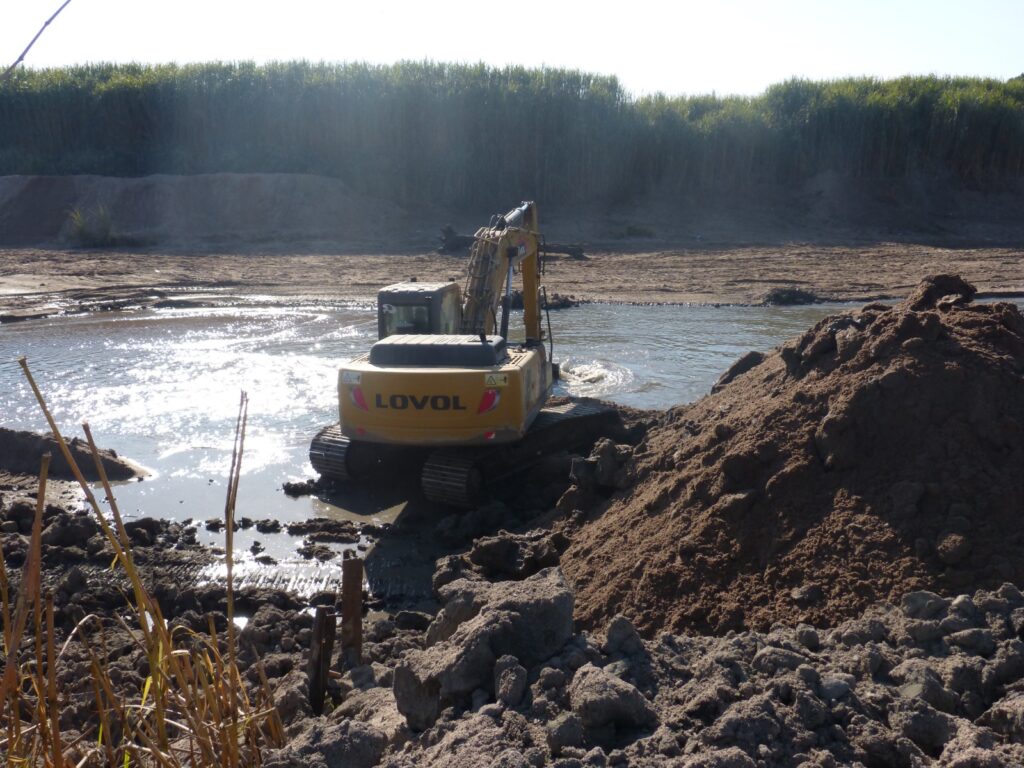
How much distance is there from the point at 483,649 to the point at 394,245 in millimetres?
27101

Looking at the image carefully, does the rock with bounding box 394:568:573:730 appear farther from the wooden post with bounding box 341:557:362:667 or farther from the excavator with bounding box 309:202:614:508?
the excavator with bounding box 309:202:614:508

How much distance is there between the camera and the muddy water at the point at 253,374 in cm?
1020

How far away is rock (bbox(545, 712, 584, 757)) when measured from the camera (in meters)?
3.51

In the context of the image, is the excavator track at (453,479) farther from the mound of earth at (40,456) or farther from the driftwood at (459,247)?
the driftwood at (459,247)

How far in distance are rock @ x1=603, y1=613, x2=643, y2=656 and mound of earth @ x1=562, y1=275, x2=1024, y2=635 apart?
1.65 m

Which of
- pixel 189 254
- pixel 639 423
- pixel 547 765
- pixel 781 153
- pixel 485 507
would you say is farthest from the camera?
pixel 781 153

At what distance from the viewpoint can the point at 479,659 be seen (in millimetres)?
4105

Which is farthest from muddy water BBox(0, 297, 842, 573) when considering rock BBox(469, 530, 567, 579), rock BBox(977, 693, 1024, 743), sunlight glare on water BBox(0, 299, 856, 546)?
rock BBox(977, 693, 1024, 743)

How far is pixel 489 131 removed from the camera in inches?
1516

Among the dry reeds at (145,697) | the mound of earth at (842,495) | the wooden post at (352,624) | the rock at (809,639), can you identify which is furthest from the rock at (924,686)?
the wooden post at (352,624)

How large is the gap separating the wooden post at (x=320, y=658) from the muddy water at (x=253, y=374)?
11.1ft

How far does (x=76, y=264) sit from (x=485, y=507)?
70.4 feet

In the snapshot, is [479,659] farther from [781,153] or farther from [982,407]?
[781,153]

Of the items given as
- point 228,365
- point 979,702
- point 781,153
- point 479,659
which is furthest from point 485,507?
point 781,153
